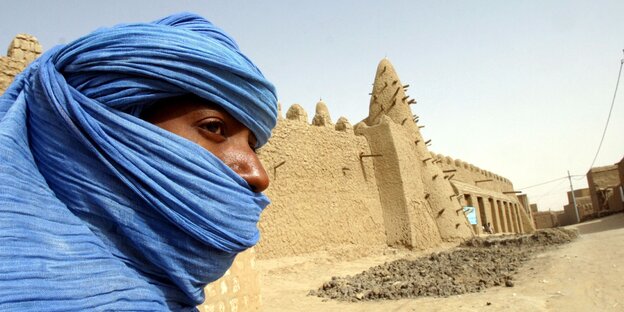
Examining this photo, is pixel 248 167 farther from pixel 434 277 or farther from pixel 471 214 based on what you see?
pixel 471 214

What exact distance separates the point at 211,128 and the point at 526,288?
22.8 ft

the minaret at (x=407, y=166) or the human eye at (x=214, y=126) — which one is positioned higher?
the minaret at (x=407, y=166)

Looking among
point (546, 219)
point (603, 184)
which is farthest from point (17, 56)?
point (546, 219)

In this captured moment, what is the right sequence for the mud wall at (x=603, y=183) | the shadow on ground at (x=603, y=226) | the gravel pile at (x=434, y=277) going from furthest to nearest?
the mud wall at (x=603, y=183)
the shadow on ground at (x=603, y=226)
the gravel pile at (x=434, y=277)

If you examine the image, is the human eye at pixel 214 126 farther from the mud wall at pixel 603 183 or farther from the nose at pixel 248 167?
the mud wall at pixel 603 183

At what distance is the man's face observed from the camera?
959 millimetres

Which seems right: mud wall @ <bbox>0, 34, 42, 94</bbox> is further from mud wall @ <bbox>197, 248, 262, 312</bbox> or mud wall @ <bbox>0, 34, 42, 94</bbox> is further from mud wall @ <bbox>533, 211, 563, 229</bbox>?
mud wall @ <bbox>533, 211, 563, 229</bbox>

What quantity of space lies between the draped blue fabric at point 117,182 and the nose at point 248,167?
19 millimetres

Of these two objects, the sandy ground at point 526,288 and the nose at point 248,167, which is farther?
the sandy ground at point 526,288

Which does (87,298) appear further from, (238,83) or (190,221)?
(238,83)

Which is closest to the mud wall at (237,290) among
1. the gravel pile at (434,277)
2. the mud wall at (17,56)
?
the gravel pile at (434,277)

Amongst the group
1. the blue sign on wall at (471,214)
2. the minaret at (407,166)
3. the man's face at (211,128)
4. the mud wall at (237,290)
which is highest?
the minaret at (407,166)

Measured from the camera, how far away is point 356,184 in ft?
44.4

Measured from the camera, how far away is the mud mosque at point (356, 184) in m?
10.7
